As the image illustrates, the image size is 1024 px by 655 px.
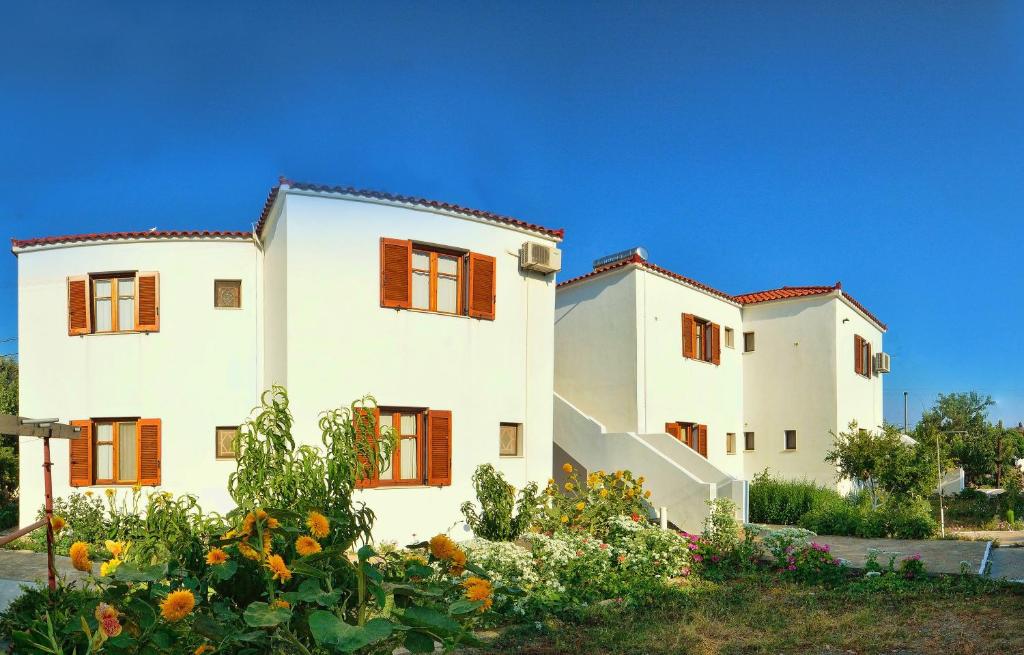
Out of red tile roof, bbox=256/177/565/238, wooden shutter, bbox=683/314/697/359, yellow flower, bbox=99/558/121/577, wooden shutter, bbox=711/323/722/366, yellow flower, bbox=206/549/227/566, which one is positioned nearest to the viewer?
yellow flower, bbox=206/549/227/566

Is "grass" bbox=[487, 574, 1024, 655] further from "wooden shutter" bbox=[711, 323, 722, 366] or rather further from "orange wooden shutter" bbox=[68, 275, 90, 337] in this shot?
"orange wooden shutter" bbox=[68, 275, 90, 337]

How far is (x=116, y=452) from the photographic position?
14805 millimetres

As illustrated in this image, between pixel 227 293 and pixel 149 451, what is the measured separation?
3475mm

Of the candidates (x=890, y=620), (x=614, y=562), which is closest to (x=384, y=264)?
(x=614, y=562)

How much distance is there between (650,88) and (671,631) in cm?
759

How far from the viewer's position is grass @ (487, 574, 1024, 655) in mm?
7281

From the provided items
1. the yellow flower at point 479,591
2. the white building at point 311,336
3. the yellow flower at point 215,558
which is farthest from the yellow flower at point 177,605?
the white building at point 311,336

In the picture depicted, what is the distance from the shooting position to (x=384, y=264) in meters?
13.5

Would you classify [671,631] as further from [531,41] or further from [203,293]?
[203,293]

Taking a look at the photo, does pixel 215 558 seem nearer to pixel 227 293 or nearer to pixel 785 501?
pixel 227 293

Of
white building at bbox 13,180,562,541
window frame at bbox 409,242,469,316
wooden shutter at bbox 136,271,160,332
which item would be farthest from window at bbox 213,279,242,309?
window frame at bbox 409,242,469,316

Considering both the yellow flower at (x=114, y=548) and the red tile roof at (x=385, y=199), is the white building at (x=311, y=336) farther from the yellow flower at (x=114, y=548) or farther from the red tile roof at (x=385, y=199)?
the yellow flower at (x=114, y=548)

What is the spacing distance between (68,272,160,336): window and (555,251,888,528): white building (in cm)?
942

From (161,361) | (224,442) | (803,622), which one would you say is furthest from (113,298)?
(803,622)
